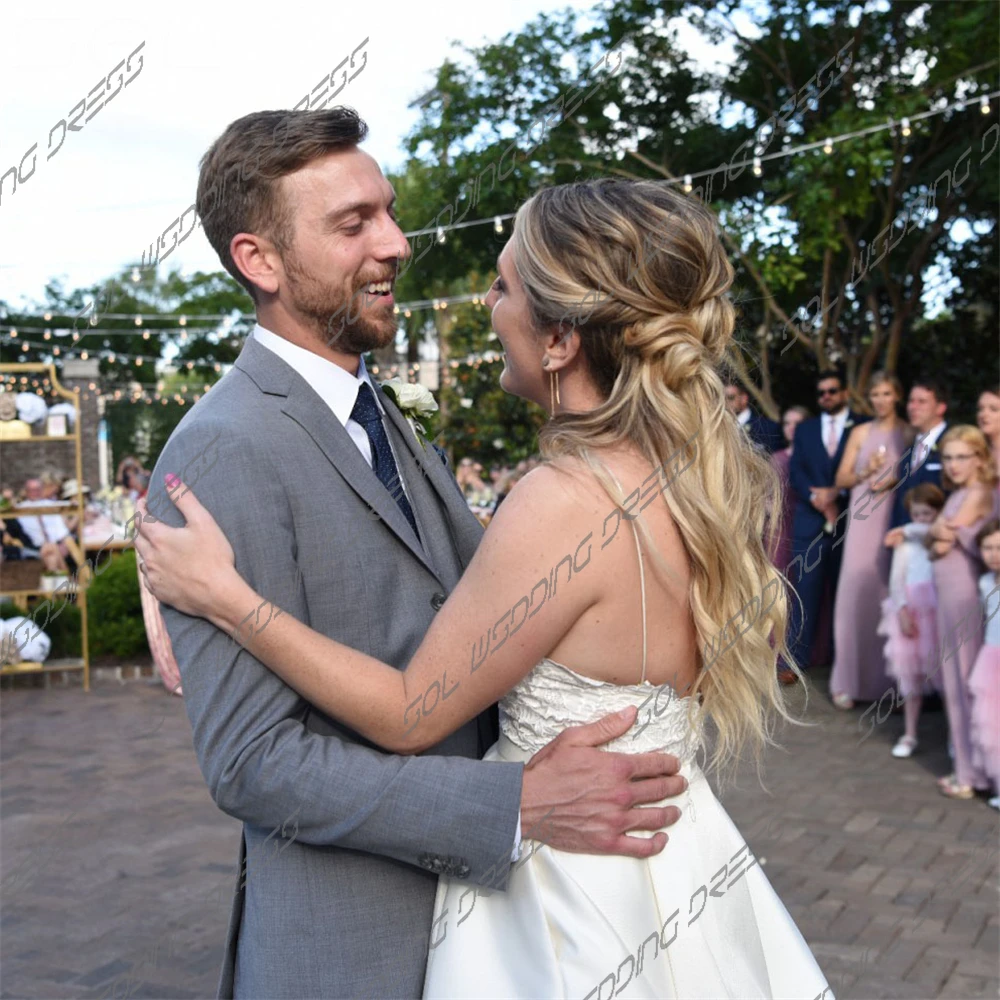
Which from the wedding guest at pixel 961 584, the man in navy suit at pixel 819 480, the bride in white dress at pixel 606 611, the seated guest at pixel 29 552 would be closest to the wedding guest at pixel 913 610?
the wedding guest at pixel 961 584

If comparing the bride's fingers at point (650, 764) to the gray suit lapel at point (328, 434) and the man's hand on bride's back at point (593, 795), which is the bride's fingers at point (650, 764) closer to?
the man's hand on bride's back at point (593, 795)

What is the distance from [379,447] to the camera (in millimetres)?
2182

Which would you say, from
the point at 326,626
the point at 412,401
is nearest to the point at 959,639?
the point at 412,401

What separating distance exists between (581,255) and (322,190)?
0.49 meters

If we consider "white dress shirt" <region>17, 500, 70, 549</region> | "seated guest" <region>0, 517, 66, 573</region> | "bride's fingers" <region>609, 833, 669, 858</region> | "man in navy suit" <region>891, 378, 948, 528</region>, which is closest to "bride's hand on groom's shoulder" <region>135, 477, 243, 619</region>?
"bride's fingers" <region>609, 833, 669, 858</region>

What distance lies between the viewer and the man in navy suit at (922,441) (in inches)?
293

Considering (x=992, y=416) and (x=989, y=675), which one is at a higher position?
(x=992, y=416)

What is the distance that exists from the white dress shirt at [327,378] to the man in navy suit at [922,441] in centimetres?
599

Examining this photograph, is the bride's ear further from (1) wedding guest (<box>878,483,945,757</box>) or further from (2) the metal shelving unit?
(2) the metal shelving unit

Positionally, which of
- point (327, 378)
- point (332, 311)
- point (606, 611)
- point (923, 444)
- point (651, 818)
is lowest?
point (923, 444)

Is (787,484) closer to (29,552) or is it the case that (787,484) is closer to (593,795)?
(29,552)

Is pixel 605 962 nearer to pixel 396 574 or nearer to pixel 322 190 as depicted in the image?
pixel 396 574

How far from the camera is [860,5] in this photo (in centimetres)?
1146

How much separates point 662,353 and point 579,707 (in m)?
0.62
